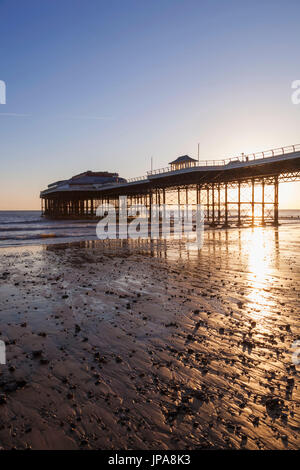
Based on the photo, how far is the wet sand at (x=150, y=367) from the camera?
3.09 meters

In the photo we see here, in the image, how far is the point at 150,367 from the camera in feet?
14.3

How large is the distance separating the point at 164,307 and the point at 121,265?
6.41 m

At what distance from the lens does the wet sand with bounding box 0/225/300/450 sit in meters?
3.09

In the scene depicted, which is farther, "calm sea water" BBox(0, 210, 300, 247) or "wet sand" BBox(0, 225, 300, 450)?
"calm sea water" BBox(0, 210, 300, 247)

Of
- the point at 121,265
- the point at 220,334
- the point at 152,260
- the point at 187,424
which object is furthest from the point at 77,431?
the point at 152,260

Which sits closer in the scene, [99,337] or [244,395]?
[244,395]

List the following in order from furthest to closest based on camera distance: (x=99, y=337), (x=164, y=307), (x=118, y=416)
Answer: (x=164, y=307) → (x=99, y=337) → (x=118, y=416)

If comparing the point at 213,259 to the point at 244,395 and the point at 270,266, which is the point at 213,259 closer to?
the point at 270,266

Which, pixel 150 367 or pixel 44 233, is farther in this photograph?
pixel 44 233

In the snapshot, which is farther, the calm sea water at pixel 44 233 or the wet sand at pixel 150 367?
the calm sea water at pixel 44 233

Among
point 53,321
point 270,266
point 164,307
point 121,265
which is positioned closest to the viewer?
point 53,321
